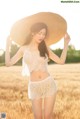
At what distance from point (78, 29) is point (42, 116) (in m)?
0.87

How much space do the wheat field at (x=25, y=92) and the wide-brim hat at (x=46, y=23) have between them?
256 mm

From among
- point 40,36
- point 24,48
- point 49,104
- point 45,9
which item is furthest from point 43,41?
point 49,104

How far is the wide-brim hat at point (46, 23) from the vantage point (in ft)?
12.6

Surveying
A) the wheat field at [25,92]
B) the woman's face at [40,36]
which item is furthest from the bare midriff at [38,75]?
the woman's face at [40,36]

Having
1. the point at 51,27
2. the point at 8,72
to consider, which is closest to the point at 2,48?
the point at 8,72

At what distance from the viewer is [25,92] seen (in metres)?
3.92

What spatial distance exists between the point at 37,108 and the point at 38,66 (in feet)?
1.23

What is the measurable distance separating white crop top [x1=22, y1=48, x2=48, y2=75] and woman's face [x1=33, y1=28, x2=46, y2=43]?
0.38ft

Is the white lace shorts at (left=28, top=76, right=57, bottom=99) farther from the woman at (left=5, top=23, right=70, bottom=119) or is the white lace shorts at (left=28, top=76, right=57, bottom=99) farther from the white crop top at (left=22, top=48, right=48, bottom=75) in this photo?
the white crop top at (left=22, top=48, right=48, bottom=75)

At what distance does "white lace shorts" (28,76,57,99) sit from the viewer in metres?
3.70

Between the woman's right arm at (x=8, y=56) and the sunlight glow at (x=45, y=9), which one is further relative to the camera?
the sunlight glow at (x=45, y=9)

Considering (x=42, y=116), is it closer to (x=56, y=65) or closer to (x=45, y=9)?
(x=56, y=65)

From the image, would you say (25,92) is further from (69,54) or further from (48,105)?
(69,54)

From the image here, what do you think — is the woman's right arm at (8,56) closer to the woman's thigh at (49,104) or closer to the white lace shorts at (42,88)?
the white lace shorts at (42,88)
